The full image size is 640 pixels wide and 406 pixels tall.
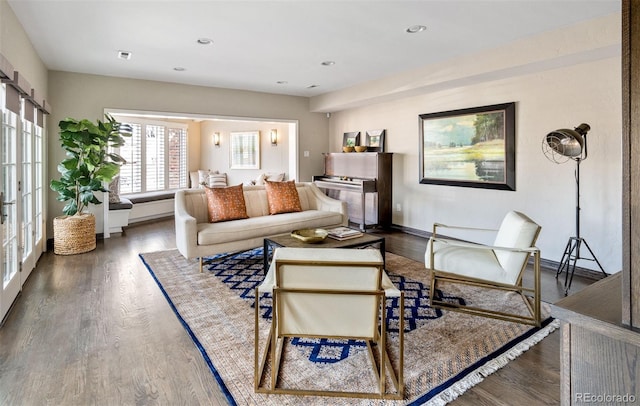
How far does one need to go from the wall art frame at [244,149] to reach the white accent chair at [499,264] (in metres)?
6.44

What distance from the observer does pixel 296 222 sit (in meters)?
4.53

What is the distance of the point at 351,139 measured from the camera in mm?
7223

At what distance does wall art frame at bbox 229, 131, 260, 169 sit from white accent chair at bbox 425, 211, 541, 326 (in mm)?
6435

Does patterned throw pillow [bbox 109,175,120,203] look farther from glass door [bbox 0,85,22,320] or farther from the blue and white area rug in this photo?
the blue and white area rug

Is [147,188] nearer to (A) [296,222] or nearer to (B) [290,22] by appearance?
(A) [296,222]

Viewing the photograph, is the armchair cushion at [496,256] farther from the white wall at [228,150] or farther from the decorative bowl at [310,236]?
the white wall at [228,150]

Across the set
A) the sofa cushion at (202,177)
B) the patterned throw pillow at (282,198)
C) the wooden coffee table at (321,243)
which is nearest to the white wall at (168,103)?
the patterned throw pillow at (282,198)

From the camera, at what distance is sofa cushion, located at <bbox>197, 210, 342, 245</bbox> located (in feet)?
12.7

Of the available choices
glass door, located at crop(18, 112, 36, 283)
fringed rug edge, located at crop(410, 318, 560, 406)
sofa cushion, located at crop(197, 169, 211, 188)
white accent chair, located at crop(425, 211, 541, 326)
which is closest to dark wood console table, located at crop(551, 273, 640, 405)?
fringed rug edge, located at crop(410, 318, 560, 406)

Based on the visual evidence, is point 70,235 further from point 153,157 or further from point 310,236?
point 153,157

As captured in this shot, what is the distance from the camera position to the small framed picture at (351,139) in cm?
707

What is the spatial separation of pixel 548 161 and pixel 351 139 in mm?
3744

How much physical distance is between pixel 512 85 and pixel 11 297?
570 centimetres

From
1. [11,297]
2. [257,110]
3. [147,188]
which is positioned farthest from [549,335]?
[147,188]
